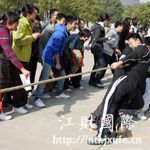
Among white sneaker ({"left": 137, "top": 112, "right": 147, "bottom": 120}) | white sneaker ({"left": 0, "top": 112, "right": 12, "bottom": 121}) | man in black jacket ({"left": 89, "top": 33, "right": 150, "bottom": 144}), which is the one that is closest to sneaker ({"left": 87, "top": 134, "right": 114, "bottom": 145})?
man in black jacket ({"left": 89, "top": 33, "right": 150, "bottom": 144})

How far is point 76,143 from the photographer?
196 inches

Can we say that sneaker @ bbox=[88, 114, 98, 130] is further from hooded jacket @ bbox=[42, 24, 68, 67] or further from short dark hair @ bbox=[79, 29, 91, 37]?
short dark hair @ bbox=[79, 29, 91, 37]

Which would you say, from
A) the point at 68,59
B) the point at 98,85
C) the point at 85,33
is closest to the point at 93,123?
the point at 68,59

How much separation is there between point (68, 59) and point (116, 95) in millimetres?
2541

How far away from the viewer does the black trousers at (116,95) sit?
5125mm

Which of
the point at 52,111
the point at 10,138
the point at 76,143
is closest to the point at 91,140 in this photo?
the point at 76,143

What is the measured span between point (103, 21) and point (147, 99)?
8.85 ft

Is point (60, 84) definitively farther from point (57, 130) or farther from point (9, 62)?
point (57, 130)

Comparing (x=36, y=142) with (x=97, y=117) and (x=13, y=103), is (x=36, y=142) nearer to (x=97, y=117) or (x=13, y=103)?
(x=97, y=117)

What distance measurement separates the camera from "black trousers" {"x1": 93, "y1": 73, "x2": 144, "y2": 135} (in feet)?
16.8

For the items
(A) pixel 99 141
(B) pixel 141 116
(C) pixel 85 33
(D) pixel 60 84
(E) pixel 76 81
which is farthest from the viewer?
(E) pixel 76 81

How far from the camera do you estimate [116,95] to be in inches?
205

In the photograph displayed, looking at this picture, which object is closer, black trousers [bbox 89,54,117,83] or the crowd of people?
the crowd of people

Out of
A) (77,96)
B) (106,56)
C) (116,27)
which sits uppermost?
(116,27)
